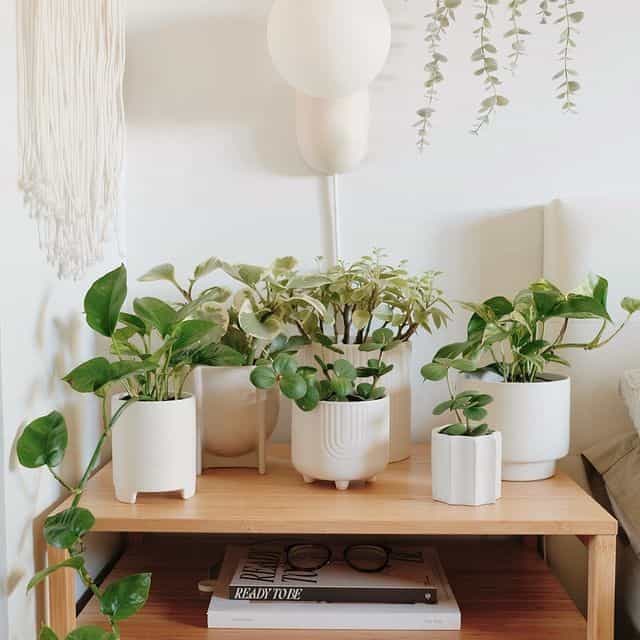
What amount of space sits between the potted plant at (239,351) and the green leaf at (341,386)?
0.41ft

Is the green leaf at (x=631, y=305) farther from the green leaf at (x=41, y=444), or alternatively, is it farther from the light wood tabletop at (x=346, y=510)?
the green leaf at (x=41, y=444)

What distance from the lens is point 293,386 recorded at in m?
1.05

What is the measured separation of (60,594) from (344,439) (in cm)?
40

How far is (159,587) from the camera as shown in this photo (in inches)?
48.9

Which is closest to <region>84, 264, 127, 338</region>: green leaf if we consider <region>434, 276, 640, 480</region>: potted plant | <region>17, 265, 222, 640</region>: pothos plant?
<region>17, 265, 222, 640</region>: pothos plant

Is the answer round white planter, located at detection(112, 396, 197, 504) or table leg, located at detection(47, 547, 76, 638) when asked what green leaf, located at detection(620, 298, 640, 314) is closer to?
round white planter, located at detection(112, 396, 197, 504)

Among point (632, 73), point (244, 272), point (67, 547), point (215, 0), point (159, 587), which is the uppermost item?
point (215, 0)

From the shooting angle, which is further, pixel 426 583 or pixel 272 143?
pixel 272 143

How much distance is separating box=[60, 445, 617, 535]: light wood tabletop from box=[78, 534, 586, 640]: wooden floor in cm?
17

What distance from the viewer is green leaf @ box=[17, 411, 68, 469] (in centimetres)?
95

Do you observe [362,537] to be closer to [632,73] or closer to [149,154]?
[149,154]

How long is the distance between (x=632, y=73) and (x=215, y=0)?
2.29 feet

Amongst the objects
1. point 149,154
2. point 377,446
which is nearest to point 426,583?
point 377,446

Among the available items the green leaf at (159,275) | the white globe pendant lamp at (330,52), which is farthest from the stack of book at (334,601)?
the white globe pendant lamp at (330,52)
